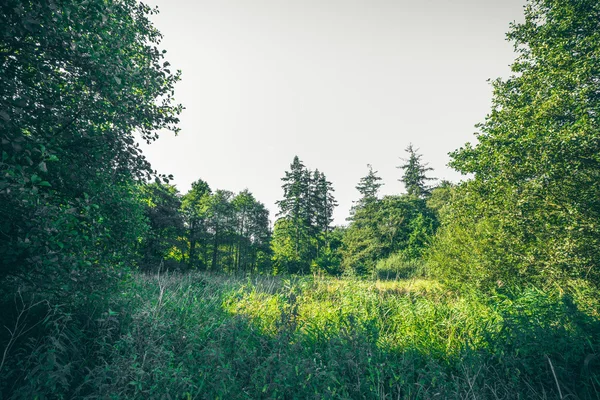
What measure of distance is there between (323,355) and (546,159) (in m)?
7.54

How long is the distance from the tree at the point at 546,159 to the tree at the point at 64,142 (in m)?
9.34

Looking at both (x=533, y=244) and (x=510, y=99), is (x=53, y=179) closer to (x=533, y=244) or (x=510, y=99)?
(x=533, y=244)

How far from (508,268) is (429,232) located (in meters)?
19.7

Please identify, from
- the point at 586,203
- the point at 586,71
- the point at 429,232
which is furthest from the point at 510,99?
the point at 429,232

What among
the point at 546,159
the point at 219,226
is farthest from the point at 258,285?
the point at 219,226

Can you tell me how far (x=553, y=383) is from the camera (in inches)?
131

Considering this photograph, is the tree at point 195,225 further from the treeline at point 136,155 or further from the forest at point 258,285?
the forest at point 258,285

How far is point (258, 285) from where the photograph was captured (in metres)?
8.77

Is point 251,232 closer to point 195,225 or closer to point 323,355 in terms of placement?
point 195,225

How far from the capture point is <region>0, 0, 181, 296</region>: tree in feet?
7.60

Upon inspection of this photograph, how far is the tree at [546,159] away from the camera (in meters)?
6.27

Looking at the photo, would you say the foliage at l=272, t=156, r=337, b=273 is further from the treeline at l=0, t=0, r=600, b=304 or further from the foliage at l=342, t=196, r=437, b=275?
the treeline at l=0, t=0, r=600, b=304

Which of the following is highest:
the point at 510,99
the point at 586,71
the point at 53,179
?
the point at 510,99

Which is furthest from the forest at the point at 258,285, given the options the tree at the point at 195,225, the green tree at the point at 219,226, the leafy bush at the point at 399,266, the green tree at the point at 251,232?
the green tree at the point at 251,232
